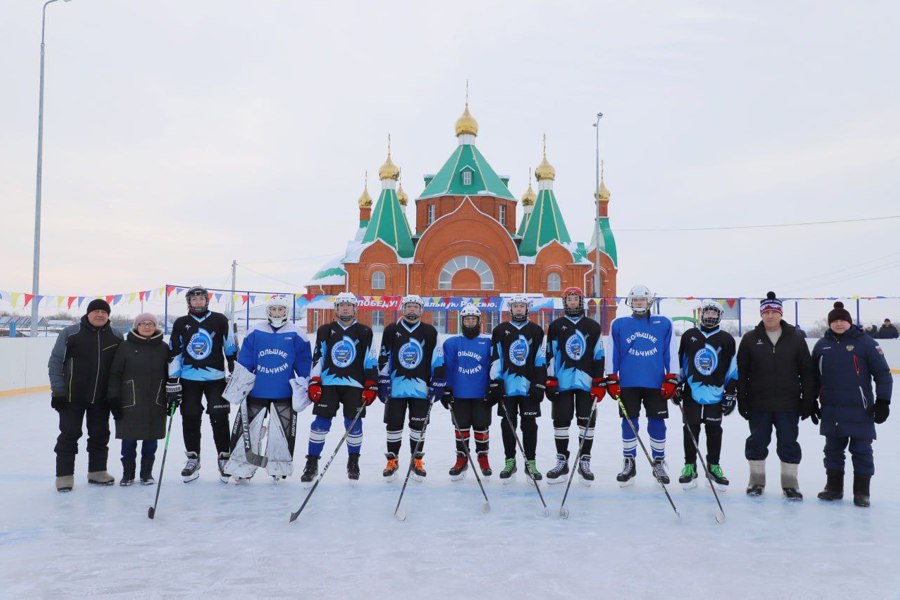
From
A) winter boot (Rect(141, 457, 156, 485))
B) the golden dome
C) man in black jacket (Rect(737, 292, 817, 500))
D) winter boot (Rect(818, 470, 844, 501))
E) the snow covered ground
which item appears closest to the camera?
the snow covered ground

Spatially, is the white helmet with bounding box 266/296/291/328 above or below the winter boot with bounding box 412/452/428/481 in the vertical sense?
above

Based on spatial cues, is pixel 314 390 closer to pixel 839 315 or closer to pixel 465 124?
pixel 839 315

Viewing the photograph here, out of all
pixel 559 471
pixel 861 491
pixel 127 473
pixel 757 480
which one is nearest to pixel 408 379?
pixel 559 471

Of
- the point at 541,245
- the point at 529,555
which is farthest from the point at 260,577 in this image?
the point at 541,245

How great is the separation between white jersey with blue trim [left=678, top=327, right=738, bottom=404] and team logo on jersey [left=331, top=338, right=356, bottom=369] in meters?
3.17

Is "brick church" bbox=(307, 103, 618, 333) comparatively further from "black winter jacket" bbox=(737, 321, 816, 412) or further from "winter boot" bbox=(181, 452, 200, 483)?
"black winter jacket" bbox=(737, 321, 816, 412)

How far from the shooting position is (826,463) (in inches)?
221

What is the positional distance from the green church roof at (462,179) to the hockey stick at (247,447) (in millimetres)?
31868

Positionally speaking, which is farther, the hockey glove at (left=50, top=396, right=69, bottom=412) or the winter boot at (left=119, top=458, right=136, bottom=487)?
the winter boot at (left=119, top=458, right=136, bottom=487)

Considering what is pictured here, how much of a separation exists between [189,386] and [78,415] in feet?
3.16

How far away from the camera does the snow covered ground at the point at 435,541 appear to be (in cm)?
363

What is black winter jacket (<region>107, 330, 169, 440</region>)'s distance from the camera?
5777 millimetres

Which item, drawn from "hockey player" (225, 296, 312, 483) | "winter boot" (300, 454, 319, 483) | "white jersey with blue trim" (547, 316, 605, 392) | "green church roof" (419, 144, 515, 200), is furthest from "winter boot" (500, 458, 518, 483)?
"green church roof" (419, 144, 515, 200)

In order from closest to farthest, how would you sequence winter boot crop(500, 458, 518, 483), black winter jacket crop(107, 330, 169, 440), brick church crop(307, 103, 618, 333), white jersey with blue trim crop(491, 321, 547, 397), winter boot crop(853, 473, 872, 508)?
winter boot crop(853, 473, 872, 508)
black winter jacket crop(107, 330, 169, 440)
winter boot crop(500, 458, 518, 483)
white jersey with blue trim crop(491, 321, 547, 397)
brick church crop(307, 103, 618, 333)
